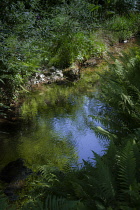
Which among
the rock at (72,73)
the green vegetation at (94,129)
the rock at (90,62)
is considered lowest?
the rock at (72,73)

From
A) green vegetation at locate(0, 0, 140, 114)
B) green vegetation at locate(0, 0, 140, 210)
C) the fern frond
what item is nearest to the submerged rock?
green vegetation at locate(0, 0, 140, 210)

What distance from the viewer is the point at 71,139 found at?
13.5 feet

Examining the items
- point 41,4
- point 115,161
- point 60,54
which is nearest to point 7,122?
point 41,4

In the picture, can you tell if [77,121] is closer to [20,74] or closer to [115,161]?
[20,74]

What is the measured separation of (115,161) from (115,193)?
0.26m

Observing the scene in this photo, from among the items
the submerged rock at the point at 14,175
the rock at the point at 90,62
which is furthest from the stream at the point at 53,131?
the rock at the point at 90,62

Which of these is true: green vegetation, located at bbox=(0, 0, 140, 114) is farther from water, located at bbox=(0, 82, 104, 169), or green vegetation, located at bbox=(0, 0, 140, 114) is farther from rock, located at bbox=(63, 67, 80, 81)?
water, located at bbox=(0, 82, 104, 169)

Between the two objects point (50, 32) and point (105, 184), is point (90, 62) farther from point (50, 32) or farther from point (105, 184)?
point (105, 184)

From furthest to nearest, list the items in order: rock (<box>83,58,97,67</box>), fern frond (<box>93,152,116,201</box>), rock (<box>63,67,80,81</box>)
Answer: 1. rock (<box>83,58,97,67</box>)
2. rock (<box>63,67,80,81</box>)
3. fern frond (<box>93,152,116,201</box>)

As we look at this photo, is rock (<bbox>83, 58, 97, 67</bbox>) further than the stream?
Yes

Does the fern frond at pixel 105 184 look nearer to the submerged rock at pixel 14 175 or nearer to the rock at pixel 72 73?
the submerged rock at pixel 14 175

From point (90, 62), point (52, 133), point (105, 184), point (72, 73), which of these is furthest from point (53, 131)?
point (90, 62)

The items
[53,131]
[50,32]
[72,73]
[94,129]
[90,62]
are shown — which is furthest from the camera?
[90,62]

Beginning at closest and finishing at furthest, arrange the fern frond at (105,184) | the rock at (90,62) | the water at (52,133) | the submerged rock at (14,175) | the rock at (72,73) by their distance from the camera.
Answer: the fern frond at (105,184)
the submerged rock at (14,175)
the water at (52,133)
the rock at (72,73)
the rock at (90,62)
